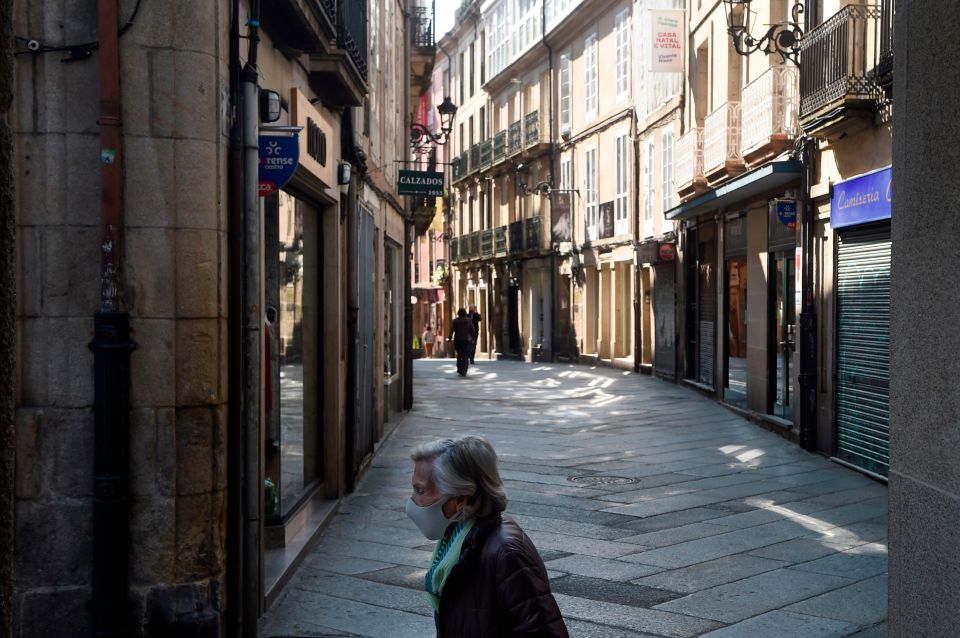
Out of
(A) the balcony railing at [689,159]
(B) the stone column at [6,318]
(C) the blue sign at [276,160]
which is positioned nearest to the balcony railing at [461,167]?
(A) the balcony railing at [689,159]

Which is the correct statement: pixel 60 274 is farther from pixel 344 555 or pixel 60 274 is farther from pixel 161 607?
pixel 344 555

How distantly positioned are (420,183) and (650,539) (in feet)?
26.1

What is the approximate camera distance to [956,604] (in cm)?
419

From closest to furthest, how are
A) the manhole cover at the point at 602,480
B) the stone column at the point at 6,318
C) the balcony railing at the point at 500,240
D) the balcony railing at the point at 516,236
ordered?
the stone column at the point at 6,318 → the manhole cover at the point at 602,480 → the balcony railing at the point at 516,236 → the balcony railing at the point at 500,240

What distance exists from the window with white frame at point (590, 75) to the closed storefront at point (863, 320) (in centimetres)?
2031

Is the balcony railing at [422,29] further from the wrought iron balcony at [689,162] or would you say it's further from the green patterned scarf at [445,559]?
the green patterned scarf at [445,559]

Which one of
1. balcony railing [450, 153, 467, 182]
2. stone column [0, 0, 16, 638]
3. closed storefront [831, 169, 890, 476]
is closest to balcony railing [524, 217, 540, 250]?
balcony railing [450, 153, 467, 182]

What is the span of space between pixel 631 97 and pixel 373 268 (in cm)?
1766

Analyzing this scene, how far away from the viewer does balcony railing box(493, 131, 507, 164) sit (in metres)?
40.8

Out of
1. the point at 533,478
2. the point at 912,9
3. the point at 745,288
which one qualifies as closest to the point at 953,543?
the point at 912,9

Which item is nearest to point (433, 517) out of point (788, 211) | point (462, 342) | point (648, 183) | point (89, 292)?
point (89, 292)

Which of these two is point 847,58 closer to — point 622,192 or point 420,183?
point 420,183

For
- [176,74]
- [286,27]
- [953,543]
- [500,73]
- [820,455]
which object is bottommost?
[820,455]

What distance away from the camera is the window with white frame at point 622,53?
97.0 ft
